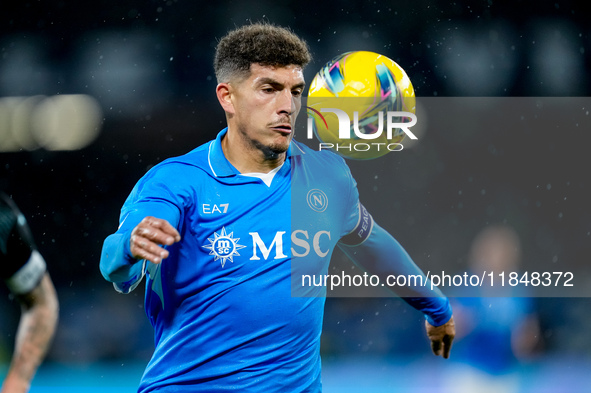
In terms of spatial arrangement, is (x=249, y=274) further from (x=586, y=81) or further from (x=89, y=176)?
(x=586, y=81)

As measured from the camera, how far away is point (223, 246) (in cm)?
238

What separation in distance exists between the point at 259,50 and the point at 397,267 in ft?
3.73

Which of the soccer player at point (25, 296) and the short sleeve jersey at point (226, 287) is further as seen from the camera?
the short sleeve jersey at point (226, 287)

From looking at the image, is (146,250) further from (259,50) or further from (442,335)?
(442,335)

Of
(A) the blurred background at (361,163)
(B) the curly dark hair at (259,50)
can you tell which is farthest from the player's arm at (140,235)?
(A) the blurred background at (361,163)

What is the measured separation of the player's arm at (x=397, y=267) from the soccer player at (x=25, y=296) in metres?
1.28

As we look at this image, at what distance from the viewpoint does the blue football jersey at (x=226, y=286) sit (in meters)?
2.36

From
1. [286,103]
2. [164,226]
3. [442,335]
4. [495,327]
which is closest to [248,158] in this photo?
[286,103]

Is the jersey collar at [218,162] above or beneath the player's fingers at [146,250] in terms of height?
above

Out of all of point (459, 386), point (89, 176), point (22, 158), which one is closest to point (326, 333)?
point (459, 386)

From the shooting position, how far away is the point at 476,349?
6125 millimetres

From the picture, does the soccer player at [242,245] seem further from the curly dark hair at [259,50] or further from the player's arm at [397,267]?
the player's arm at [397,267]

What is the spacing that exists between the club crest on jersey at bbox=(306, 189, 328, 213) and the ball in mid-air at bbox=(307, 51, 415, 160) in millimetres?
692

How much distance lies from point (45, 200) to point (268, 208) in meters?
5.20
